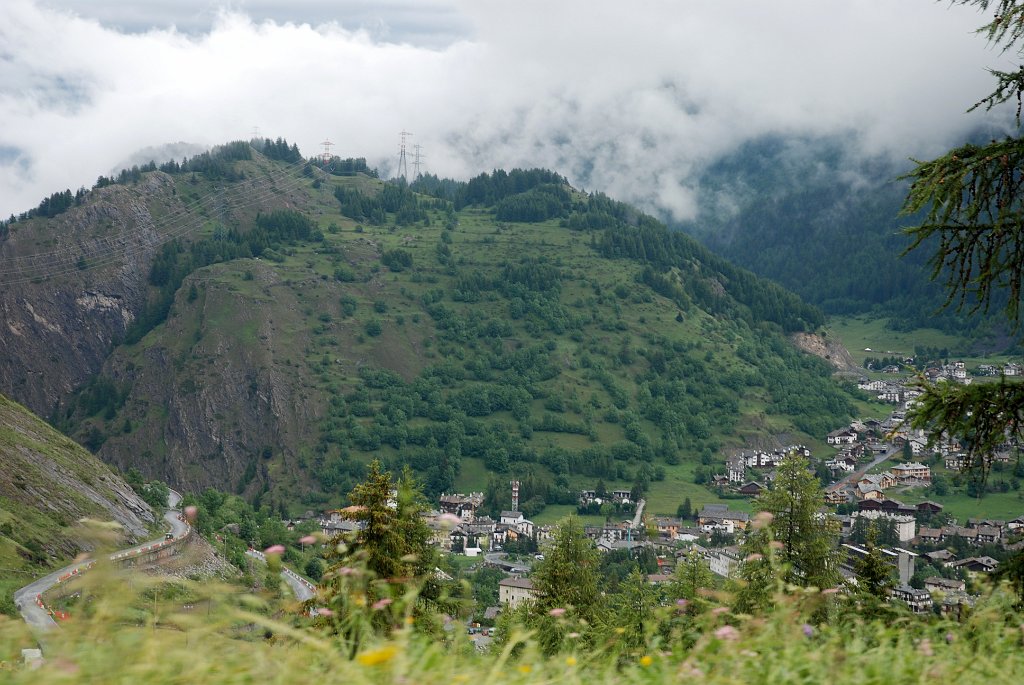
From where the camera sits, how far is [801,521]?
25562 millimetres

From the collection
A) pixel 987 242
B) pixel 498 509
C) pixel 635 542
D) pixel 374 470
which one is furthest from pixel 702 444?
pixel 987 242

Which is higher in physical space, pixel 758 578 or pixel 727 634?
pixel 727 634

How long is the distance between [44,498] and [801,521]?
51.3m

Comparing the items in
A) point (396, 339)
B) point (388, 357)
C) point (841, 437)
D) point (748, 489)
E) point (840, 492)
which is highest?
point (396, 339)

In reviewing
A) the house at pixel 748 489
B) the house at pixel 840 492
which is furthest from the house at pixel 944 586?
the house at pixel 748 489

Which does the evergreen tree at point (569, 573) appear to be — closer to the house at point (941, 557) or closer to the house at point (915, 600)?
the house at point (915, 600)

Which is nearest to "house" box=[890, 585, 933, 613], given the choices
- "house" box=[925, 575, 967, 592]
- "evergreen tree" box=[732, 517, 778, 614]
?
"house" box=[925, 575, 967, 592]

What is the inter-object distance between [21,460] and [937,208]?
2625 inches

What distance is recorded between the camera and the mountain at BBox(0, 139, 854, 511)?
144 m

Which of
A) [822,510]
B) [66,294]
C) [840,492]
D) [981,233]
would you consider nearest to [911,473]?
[840,492]

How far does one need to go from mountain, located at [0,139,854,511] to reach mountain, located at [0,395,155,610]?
176ft

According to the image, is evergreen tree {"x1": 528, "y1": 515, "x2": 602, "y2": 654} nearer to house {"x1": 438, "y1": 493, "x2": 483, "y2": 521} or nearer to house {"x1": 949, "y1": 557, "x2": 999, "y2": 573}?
house {"x1": 949, "y1": 557, "x2": 999, "y2": 573}

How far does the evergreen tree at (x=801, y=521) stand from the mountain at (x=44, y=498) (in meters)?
27.1

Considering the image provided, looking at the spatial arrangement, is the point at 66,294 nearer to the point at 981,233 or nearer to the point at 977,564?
the point at 977,564
